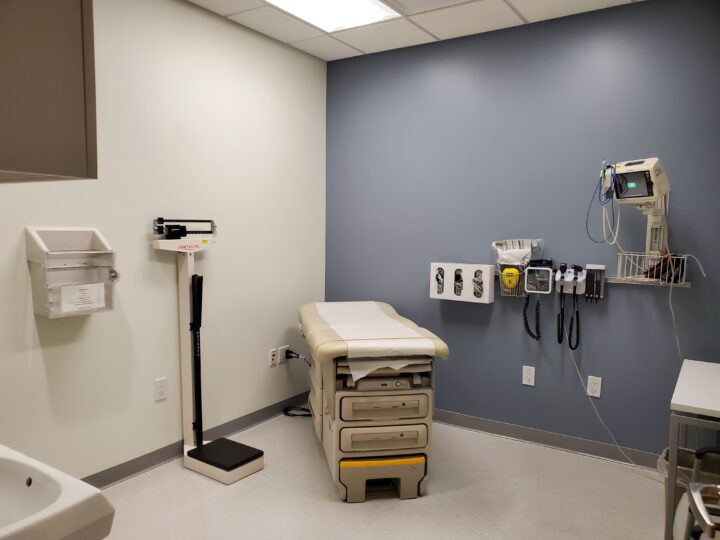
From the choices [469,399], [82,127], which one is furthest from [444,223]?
[82,127]

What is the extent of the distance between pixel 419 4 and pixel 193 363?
89.4 inches

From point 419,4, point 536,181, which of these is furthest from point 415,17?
point 536,181

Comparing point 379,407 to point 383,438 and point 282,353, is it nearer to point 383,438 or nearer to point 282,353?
point 383,438

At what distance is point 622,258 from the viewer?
9.45 feet

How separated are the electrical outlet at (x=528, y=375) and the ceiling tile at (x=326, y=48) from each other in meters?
2.36

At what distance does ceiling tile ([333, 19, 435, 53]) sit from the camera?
313cm

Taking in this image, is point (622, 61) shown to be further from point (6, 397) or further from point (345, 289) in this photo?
point (6, 397)

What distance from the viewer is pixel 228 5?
2.87 meters

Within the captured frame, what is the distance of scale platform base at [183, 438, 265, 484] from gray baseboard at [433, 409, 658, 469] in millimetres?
1323

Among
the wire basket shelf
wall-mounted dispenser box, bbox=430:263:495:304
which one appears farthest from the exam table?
the wire basket shelf

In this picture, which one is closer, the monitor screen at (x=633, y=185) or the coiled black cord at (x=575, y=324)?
the monitor screen at (x=633, y=185)

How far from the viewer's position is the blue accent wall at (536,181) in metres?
2.72

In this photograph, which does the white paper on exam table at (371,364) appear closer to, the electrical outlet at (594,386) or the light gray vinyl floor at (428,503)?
the light gray vinyl floor at (428,503)

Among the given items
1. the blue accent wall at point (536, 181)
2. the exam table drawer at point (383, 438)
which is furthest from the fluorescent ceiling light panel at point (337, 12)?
the exam table drawer at point (383, 438)
